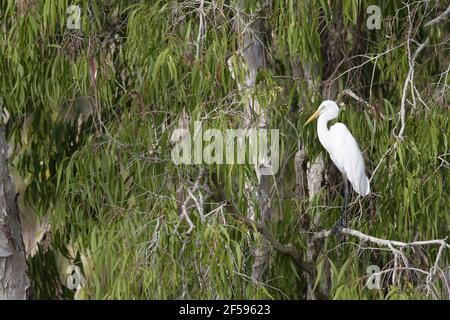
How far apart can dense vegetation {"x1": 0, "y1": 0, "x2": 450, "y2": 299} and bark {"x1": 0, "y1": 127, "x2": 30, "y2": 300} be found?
5.8 inches

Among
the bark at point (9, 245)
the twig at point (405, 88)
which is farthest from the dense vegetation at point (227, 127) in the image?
the bark at point (9, 245)

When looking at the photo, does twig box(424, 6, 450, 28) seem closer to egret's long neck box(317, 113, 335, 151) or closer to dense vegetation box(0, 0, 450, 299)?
dense vegetation box(0, 0, 450, 299)

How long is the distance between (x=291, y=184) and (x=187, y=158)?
105 centimetres

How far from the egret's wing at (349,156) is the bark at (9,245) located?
3.45 ft

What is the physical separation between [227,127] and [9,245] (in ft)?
3.09

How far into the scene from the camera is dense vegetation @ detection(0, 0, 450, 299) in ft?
11.4

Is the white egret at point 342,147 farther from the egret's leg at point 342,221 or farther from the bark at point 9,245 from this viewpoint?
the bark at point 9,245

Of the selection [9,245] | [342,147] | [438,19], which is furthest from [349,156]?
[9,245]

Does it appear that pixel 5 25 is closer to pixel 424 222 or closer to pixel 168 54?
pixel 168 54

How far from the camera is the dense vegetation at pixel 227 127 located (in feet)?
11.4

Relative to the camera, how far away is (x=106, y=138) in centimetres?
394

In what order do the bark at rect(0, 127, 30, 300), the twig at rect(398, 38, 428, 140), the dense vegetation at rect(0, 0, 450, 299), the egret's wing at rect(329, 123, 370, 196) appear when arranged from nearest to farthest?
the dense vegetation at rect(0, 0, 450, 299), the twig at rect(398, 38, 428, 140), the egret's wing at rect(329, 123, 370, 196), the bark at rect(0, 127, 30, 300)

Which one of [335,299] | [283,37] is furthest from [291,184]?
[335,299]

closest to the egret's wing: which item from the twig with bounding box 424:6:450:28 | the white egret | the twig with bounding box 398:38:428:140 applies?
the white egret
